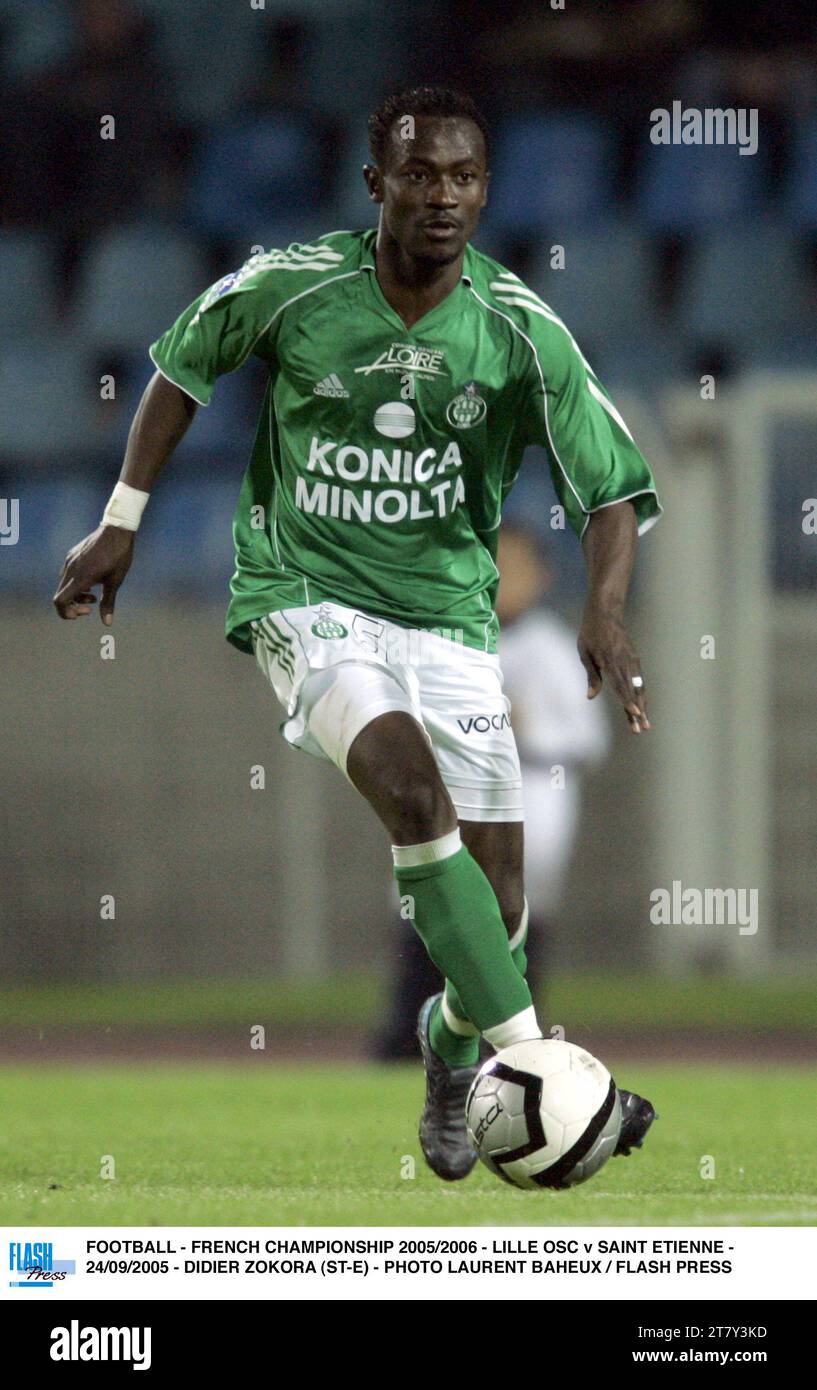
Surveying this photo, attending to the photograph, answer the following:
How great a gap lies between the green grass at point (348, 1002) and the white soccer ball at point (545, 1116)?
444 cm

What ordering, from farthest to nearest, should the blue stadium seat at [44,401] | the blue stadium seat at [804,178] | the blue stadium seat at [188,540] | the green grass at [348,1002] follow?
the blue stadium seat at [804,178], the blue stadium seat at [44,401], the blue stadium seat at [188,540], the green grass at [348,1002]

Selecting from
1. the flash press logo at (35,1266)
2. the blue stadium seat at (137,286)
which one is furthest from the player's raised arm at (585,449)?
the blue stadium seat at (137,286)

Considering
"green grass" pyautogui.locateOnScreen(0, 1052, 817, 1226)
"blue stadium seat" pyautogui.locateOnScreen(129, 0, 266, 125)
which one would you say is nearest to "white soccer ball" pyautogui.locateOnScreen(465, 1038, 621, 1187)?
"green grass" pyautogui.locateOnScreen(0, 1052, 817, 1226)

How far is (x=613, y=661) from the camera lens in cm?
385

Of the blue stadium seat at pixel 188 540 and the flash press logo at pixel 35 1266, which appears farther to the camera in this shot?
the blue stadium seat at pixel 188 540

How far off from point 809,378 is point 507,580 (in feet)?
11.0

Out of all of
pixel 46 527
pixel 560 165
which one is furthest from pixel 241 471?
pixel 560 165

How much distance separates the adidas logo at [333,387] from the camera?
4.20 m

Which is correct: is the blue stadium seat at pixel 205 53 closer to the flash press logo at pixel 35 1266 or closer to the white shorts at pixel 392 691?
the white shorts at pixel 392 691

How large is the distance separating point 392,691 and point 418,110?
1.06 m

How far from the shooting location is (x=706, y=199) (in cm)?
1140

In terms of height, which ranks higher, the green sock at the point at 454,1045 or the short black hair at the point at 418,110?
the short black hair at the point at 418,110

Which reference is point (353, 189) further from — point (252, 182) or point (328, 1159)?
point (328, 1159)

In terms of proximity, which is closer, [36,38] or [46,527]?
[46,527]
